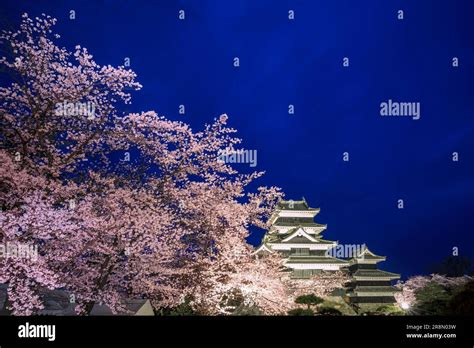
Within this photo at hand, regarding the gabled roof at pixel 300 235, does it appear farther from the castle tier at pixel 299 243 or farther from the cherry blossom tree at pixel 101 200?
the cherry blossom tree at pixel 101 200

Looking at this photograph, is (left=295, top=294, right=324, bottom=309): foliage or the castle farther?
the castle

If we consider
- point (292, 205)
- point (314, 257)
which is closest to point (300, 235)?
point (314, 257)

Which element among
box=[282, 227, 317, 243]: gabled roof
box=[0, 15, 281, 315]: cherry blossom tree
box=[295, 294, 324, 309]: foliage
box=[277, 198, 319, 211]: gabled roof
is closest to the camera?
box=[0, 15, 281, 315]: cherry blossom tree

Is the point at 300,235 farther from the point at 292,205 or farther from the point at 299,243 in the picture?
the point at 292,205

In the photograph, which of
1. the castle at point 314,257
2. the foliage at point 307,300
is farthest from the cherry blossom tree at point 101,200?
the castle at point 314,257

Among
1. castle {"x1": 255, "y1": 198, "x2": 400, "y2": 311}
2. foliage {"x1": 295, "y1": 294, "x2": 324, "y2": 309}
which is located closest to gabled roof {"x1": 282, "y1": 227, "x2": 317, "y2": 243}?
castle {"x1": 255, "y1": 198, "x2": 400, "y2": 311}

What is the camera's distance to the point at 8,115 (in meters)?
9.76

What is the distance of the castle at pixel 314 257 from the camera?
23219 mm

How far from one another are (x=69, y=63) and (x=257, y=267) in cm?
680

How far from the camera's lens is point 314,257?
2330 centimetres

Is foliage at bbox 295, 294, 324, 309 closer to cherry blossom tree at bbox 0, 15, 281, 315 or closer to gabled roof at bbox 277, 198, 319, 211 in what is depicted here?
cherry blossom tree at bbox 0, 15, 281, 315

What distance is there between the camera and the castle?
2322 centimetres
